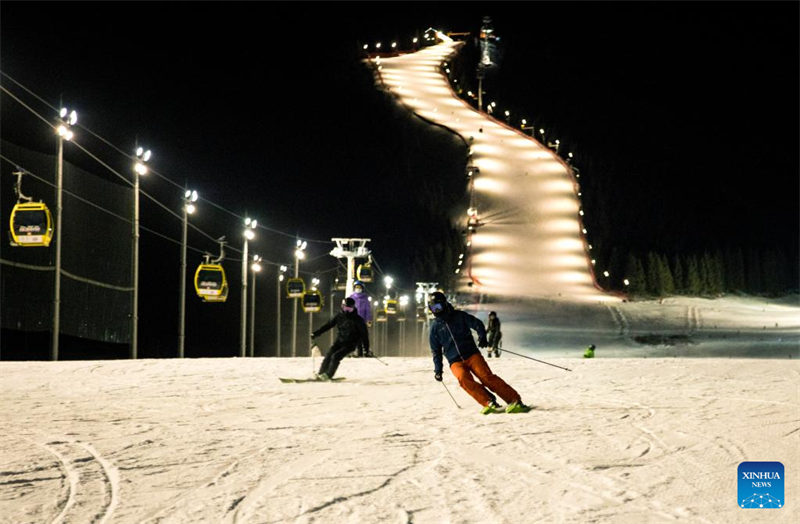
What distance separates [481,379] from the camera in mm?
9031

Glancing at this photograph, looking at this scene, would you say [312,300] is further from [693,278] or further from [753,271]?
[753,271]

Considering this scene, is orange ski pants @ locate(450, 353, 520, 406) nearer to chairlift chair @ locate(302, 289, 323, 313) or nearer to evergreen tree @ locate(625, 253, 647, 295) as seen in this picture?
chairlift chair @ locate(302, 289, 323, 313)

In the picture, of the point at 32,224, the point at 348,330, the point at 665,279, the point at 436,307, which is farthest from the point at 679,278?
the point at 436,307

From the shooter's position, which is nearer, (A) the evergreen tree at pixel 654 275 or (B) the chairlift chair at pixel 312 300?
(B) the chairlift chair at pixel 312 300

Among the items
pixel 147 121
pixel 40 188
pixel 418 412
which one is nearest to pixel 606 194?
pixel 147 121

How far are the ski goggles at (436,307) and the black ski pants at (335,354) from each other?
400 centimetres

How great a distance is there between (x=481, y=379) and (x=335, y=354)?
14.6 feet

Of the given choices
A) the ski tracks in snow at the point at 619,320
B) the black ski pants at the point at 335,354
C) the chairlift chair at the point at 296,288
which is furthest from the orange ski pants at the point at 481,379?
the ski tracks in snow at the point at 619,320

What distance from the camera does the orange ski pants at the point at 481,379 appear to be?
29.4ft

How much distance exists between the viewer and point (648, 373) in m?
15.0

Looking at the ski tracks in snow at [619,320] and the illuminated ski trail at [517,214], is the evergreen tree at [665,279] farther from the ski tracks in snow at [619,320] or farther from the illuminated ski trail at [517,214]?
the ski tracks in snow at [619,320]

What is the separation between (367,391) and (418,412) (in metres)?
2.65

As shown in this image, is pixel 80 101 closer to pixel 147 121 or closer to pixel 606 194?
pixel 147 121

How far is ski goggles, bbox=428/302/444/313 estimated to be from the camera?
8.90m
